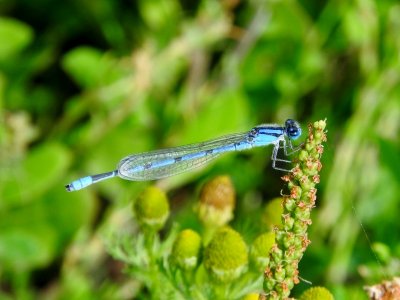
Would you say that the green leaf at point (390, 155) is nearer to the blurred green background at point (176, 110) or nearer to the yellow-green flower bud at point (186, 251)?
the blurred green background at point (176, 110)

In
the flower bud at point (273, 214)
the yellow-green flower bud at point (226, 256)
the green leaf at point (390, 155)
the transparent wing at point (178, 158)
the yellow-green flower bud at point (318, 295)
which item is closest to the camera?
the yellow-green flower bud at point (318, 295)

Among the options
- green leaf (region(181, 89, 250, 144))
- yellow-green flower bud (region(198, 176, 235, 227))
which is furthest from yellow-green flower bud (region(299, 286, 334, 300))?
green leaf (region(181, 89, 250, 144))

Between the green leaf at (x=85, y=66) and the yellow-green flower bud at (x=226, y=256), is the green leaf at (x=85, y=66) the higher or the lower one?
the higher one

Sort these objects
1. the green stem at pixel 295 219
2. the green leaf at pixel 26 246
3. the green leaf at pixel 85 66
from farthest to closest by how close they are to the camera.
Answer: the green leaf at pixel 85 66 → the green leaf at pixel 26 246 → the green stem at pixel 295 219

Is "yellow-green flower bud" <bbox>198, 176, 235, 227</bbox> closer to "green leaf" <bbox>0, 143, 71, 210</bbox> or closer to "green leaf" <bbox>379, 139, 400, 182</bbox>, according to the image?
"green leaf" <bbox>379, 139, 400, 182</bbox>

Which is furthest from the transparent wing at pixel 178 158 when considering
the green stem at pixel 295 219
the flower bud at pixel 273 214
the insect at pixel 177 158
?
the green stem at pixel 295 219
